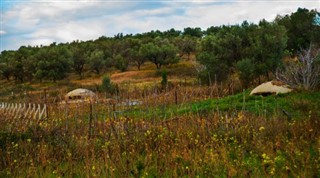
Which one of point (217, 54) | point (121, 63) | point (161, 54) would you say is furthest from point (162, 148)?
point (121, 63)

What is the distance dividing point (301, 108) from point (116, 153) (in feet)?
29.7

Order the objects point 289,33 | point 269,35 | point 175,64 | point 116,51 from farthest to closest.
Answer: point 116,51
point 175,64
point 289,33
point 269,35

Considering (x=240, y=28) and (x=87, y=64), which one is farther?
(x=87, y=64)

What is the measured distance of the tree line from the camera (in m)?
28.2

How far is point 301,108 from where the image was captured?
1544 cm

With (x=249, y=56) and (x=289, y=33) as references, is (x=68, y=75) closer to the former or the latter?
(x=289, y=33)

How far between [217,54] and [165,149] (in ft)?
72.6

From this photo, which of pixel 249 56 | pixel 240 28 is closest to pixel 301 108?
pixel 249 56

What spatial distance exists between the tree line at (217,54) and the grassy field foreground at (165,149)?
15301 millimetres

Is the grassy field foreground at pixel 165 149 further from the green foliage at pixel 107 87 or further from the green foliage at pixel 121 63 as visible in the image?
the green foliage at pixel 121 63

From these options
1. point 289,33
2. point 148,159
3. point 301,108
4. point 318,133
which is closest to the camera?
point 148,159

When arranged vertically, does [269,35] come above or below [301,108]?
above

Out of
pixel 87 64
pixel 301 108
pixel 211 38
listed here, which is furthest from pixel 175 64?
pixel 301 108

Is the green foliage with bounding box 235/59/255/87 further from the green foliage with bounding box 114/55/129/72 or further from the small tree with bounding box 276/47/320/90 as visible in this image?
the green foliage with bounding box 114/55/129/72
